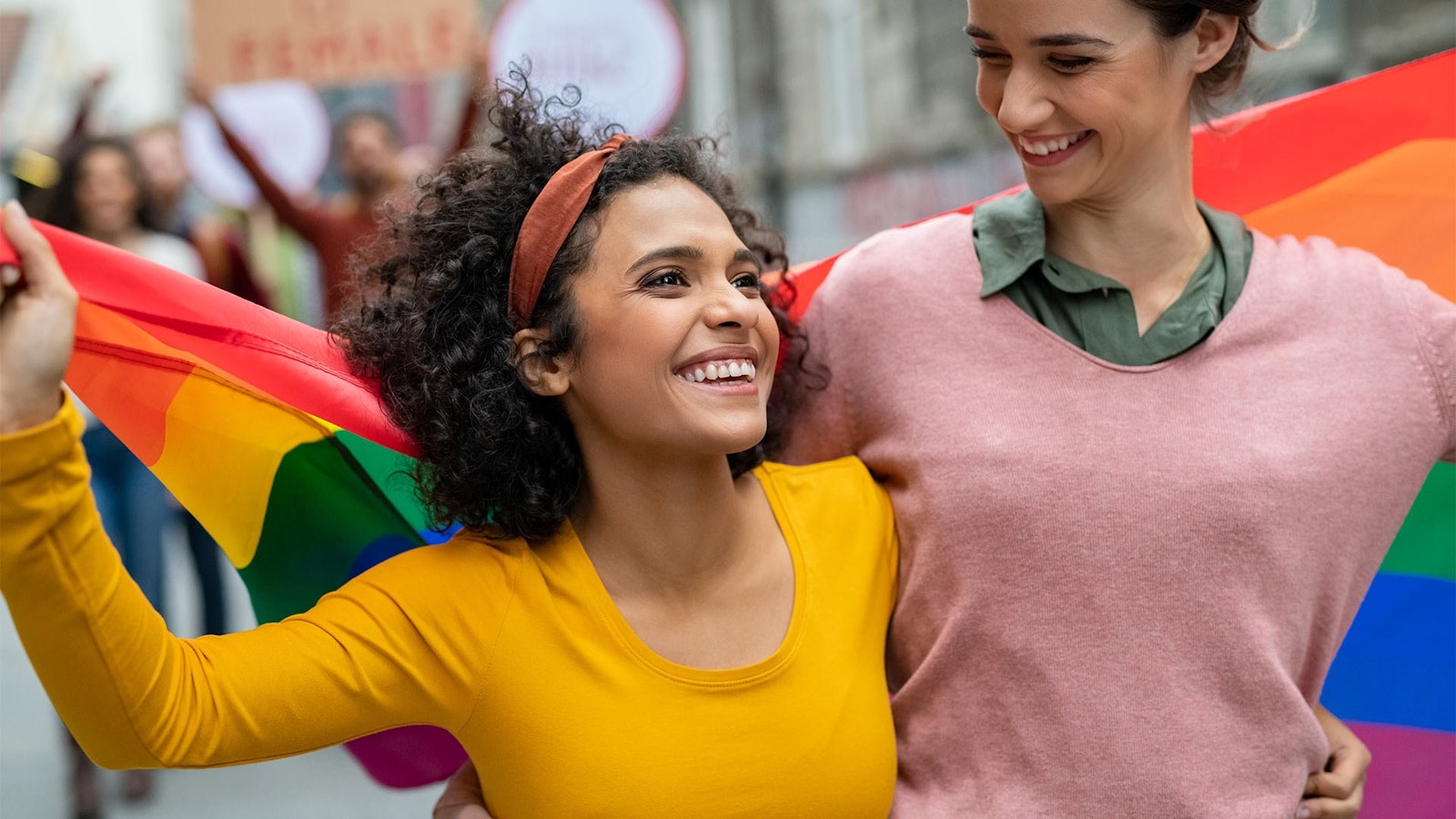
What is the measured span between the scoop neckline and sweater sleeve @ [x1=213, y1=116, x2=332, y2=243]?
4.02m

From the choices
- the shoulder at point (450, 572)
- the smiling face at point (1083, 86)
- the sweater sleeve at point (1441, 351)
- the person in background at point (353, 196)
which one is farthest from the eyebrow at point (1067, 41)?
the person in background at point (353, 196)

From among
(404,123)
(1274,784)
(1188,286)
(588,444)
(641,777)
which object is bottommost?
(404,123)

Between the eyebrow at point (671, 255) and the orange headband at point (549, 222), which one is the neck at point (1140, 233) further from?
the orange headband at point (549, 222)

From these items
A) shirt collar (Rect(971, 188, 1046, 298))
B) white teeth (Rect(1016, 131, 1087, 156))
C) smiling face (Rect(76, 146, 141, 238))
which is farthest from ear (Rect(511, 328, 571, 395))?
smiling face (Rect(76, 146, 141, 238))

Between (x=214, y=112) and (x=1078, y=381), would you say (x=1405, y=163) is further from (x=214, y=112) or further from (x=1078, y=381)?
(x=214, y=112)

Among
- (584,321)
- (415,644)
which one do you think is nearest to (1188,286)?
(584,321)

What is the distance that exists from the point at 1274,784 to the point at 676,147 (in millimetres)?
1266

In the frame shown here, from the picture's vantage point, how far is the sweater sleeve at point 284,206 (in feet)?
19.3

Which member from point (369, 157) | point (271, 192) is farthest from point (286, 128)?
→ point (369, 157)

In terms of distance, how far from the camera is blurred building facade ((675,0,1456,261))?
11828mm

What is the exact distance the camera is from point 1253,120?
111 inches

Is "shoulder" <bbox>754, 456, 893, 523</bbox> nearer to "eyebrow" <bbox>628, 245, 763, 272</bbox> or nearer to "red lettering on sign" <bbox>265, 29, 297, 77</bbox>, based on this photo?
"eyebrow" <bbox>628, 245, 763, 272</bbox>

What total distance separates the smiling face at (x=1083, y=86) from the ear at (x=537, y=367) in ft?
2.45

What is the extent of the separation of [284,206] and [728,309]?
4.26 meters
